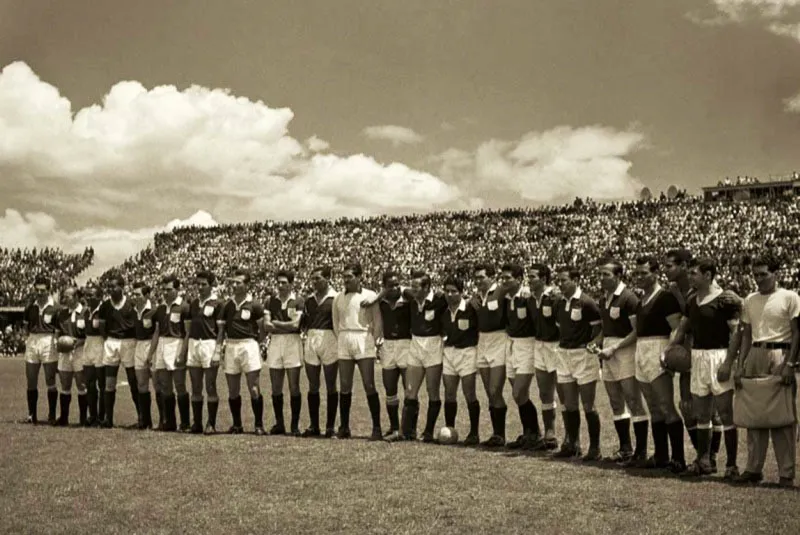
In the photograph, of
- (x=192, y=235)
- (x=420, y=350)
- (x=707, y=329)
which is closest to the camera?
(x=707, y=329)

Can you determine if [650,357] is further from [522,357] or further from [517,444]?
[517,444]

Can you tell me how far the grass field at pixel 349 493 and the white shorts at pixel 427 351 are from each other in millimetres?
1271

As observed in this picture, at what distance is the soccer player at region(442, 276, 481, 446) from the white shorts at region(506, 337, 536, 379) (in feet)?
2.04

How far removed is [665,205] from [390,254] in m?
20.4

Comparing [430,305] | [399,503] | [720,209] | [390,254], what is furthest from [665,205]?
[399,503]

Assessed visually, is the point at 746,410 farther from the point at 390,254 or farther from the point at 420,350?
the point at 390,254

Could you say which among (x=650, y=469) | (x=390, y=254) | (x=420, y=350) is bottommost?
(x=650, y=469)

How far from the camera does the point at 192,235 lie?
258ft

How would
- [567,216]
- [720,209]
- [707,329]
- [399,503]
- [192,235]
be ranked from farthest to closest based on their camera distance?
[192,235], [567,216], [720,209], [707,329], [399,503]

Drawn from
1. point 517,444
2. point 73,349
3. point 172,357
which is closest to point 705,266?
point 517,444

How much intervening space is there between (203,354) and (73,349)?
3.14 m

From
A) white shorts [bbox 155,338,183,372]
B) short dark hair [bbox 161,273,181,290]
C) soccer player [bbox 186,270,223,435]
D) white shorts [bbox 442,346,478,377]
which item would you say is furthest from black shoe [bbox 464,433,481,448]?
short dark hair [bbox 161,273,181,290]

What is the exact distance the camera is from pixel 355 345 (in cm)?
1252

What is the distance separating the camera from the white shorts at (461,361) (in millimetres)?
11891
